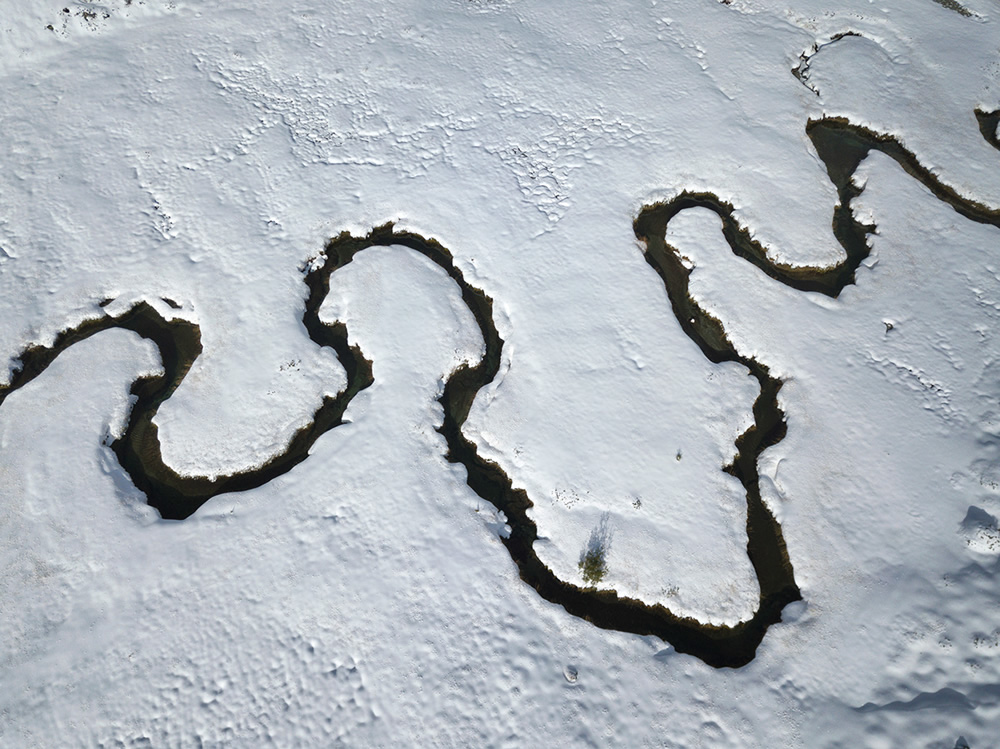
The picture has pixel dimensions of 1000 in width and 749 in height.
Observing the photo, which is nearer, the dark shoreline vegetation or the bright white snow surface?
the bright white snow surface

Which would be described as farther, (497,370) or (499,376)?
(497,370)

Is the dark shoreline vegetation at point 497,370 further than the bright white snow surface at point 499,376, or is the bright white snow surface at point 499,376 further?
the dark shoreline vegetation at point 497,370

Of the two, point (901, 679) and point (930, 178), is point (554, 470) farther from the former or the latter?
point (930, 178)

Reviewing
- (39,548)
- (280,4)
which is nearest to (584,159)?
(280,4)
